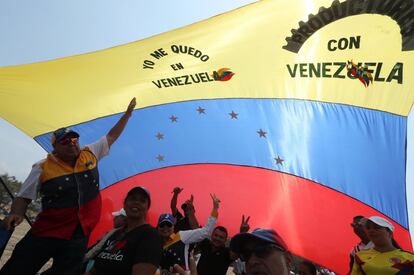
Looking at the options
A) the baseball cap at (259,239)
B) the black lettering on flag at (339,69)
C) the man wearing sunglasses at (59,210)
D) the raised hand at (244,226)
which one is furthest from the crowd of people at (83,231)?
the black lettering on flag at (339,69)

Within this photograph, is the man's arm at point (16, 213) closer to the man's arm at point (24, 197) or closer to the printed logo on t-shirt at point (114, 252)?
the man's arm at point (24, 197)

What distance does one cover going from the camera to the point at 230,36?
4.14 m

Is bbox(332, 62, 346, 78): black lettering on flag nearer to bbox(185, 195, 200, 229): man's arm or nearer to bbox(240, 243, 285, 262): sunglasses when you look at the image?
bbox(185, 195, 200, 229): man's arm

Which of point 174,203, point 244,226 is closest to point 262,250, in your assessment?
point 244,226

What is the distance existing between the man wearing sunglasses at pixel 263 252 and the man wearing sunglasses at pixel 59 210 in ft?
5.68

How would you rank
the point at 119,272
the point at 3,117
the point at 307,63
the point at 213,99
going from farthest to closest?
the point at 213,99 < the point at 307,63 < the point at 3,117 < the point at 119,272

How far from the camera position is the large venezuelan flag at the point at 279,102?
12.7ft

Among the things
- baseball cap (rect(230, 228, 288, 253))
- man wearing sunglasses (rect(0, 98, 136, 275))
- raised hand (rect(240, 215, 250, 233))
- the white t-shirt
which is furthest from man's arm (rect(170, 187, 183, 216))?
baseball cap (rect(230, 228, 288, 253))

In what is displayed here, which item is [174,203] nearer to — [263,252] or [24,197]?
[24,197]

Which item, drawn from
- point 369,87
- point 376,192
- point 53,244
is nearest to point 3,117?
point 53,244

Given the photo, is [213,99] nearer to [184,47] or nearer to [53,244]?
[184,47]

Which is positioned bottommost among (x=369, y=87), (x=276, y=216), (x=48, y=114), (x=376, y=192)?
(x=276, y=216)

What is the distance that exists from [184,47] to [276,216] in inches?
96.5

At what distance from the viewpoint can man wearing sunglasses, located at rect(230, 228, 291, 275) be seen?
50.2 inches
